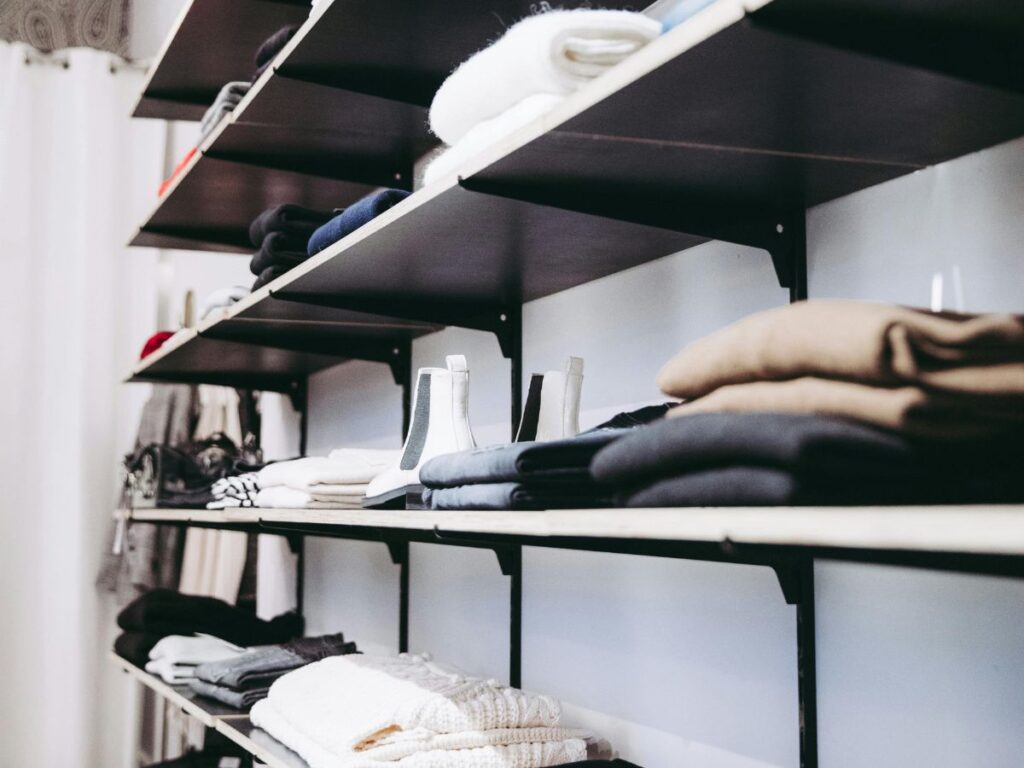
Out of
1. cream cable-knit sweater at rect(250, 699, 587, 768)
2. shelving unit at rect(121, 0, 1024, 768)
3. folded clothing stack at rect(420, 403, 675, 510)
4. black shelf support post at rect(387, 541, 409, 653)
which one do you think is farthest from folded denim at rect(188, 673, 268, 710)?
folded clothing stack at rect(420, 403, 675, 510)

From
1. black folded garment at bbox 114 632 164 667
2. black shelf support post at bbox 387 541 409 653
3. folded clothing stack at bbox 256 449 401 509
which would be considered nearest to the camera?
folded clothing stack at bbox 256 449 401 509

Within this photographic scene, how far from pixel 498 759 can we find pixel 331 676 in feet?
1.15

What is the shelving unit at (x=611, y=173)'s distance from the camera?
0.70 m

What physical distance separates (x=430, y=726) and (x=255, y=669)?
717 mm

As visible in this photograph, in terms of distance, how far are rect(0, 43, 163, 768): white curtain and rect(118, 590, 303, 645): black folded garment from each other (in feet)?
2.67

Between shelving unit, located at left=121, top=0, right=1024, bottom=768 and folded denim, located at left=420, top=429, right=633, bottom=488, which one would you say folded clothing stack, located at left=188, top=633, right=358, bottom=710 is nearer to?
shelving unit, located at left=121, top=0, right=1024, bottom=768

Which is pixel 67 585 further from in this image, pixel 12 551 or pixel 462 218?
pixel 462 218

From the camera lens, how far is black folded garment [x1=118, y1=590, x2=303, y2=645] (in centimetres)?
248

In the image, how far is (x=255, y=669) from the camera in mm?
1881

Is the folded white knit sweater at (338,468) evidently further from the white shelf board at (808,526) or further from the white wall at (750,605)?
the white shelf board at (808,526)

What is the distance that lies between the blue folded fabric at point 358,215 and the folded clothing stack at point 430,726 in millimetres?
618

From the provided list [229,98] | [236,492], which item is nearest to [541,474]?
[236,492]

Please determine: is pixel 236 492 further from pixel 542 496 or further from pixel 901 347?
pixel 901 347

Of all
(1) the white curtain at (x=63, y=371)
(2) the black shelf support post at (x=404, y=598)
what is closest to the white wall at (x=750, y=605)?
(2) the black shelf support post at (x=404, y=598)
